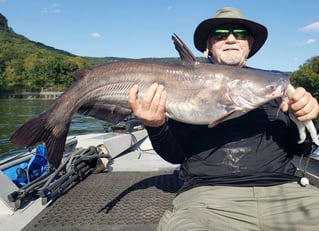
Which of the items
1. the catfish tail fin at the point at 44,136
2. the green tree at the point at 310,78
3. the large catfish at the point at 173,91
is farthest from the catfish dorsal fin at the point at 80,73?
the green tree at the point at 310,78

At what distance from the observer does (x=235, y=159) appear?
272 cm

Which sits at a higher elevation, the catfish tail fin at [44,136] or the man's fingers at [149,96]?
the man's fingers at [149,96]

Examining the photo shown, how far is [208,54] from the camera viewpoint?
11.1 ft

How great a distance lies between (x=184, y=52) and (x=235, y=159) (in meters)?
1.00

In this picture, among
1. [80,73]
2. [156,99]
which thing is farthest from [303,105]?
[80,73]

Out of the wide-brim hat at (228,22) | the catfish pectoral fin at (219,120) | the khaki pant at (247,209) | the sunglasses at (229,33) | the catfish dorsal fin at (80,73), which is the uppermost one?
the wide-brim hat at (228,22)

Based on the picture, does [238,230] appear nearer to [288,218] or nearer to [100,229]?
[288,218]

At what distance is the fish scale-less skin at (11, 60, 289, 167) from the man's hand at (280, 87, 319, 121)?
21 cm

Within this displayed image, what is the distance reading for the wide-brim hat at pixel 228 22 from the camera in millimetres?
3107

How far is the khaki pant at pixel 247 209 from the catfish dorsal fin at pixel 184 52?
1066 mm

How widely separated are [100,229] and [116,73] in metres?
1.48

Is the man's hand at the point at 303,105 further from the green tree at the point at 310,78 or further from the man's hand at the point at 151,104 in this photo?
the green tree at the point at 310,78

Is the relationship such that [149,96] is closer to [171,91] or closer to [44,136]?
[171,91]

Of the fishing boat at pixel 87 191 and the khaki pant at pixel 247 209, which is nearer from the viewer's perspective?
the khaki pant at pixel 247 209
